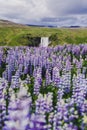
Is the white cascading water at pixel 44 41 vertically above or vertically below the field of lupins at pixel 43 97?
below

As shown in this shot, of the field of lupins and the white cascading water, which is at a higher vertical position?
the field of lupins

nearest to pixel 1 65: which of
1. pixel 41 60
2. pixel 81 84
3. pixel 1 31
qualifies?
pixel 41 60

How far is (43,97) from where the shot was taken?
13523 mm

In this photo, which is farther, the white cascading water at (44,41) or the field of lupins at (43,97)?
the white cascading water at (44,41)

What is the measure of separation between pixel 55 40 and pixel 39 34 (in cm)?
402

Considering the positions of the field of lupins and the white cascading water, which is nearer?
the field of lupins

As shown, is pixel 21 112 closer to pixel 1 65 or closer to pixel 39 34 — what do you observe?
pixel 1 65

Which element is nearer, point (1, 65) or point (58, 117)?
point (58, 117)

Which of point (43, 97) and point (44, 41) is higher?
point (43, 97)

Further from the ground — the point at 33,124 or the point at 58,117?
the point at 33,124

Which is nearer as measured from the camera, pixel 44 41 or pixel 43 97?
pixel 43 97

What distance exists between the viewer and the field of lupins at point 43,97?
730 cm

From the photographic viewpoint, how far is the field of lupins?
23.9 ft

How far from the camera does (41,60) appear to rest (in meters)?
26.6
